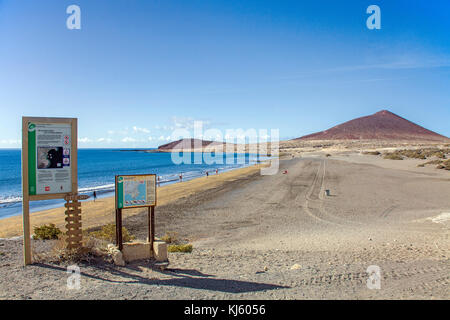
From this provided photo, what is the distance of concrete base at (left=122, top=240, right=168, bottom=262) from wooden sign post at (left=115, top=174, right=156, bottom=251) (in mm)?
112

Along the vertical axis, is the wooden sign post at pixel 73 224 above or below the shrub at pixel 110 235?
above

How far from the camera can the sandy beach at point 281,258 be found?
17.6ft

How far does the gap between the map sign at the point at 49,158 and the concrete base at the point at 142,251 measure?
5.55ft

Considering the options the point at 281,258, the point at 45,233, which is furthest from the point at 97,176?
the point at 281,258

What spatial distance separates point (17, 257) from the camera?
6988 millimetres

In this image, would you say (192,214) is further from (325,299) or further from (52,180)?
(325,299)

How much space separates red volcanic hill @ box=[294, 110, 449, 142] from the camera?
140m

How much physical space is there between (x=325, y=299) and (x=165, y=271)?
9.88 ft

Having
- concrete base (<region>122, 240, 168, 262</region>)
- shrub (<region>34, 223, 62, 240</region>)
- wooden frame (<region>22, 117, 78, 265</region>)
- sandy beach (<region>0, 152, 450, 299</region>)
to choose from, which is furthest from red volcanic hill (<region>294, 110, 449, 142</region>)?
wooden frame (<region>22, 117, 78, 265</region>)

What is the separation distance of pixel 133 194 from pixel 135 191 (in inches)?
2.9

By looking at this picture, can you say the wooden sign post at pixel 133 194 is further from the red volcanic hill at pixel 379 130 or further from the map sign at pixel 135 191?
the red volcanic hill at pixel 379 130

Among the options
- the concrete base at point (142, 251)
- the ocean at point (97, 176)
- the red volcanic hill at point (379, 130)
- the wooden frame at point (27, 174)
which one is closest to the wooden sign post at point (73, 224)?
the wooden frame at point (27, 174)

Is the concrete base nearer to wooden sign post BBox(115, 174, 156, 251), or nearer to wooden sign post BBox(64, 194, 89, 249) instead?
A: wooden sign post BBox(115, 174, 156, 251)
